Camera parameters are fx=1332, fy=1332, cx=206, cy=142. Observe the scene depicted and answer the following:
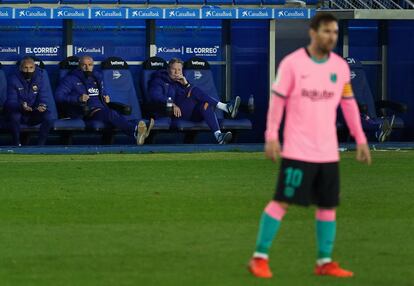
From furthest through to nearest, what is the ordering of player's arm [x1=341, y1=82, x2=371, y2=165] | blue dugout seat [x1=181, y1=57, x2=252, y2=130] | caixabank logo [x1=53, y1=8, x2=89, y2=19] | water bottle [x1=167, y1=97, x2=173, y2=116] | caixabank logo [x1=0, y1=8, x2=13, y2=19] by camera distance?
blue dugout seat [x1=181, y1=57, x2=252, y2=130] < water bottle [x1=167, y1=97, x2=173, y2=116] < caixabank logo [x1=53, y1=8, x2=89, y2=19] < caixabank logo [x1=0, y1=8, x2=13, y2=19] < player's arm [x1=341, y1=82, x2=371, y2=165]

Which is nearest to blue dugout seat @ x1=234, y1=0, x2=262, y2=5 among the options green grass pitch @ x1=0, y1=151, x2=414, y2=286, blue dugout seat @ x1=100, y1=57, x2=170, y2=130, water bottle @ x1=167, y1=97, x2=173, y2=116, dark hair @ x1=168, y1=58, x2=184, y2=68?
dark hair @ x1=168, y1=58, x2=184, y2=68

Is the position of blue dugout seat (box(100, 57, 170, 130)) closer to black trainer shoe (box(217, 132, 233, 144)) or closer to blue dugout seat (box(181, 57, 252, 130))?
blue dugout seat (box(181, 57, 252, 130))

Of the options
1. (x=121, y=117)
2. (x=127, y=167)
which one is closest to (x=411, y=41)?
(x=121, y=117)

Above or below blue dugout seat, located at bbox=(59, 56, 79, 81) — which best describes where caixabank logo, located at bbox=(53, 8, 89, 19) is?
above

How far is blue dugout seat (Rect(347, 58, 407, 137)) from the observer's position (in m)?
26.3

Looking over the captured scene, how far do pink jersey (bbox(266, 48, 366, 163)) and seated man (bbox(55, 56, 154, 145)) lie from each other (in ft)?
47.8

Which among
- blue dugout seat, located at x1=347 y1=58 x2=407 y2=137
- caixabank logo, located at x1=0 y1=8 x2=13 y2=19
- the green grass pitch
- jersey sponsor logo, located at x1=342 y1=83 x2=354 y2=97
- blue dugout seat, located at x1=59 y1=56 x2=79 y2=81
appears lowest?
the green grass pitch

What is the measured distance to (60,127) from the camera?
79.7ft

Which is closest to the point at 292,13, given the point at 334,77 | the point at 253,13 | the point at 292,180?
the point at 253,13

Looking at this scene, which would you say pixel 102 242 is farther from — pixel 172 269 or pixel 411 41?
pixel 411 41

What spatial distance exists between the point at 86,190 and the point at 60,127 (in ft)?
25.5

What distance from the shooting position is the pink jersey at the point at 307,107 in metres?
9.80

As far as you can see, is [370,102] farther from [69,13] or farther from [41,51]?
[41,51]

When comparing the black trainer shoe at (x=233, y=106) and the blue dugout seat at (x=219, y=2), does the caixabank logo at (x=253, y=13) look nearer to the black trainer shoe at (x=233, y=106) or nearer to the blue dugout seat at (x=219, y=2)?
the blue dugout seat at (x=219, y=2)
